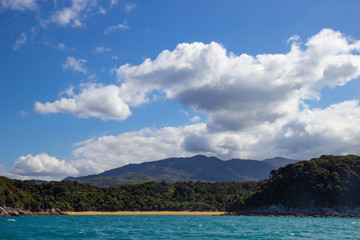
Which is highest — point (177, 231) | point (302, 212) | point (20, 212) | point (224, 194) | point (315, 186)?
point (315, 186)

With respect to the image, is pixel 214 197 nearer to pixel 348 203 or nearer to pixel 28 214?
pixel 348 203

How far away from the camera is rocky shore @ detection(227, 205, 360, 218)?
122 metres

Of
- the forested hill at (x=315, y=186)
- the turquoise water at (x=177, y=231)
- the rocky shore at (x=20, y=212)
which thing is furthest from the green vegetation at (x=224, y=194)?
the turquoise water at (x=177, y=231)

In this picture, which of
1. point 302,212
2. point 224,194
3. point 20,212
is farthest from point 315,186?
point 20,212

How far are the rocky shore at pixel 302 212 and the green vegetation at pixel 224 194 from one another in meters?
1.89

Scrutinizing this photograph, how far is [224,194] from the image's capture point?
192875mm

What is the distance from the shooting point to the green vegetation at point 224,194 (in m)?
132

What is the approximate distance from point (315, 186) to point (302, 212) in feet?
40.1

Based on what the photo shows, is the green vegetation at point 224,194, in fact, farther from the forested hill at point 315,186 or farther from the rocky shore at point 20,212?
the rocky shore at point 20,212

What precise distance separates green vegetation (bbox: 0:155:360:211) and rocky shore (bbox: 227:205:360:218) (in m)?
1.89

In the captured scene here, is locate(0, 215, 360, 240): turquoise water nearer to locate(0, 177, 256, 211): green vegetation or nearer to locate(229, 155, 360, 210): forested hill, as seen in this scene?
locate(229, 155, 360, 210): forested hill

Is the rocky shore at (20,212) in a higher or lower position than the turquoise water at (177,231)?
lower

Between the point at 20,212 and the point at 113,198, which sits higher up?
the point at 113,198

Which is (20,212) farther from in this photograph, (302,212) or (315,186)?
(315,186)
